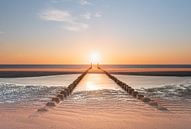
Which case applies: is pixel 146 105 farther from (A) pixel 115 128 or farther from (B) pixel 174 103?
(A) pixel 115 128

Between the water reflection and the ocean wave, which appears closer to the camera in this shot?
the ocean wave

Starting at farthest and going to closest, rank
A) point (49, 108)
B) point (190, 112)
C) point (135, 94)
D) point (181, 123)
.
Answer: point (135, 94), point (49, 108), point (190, 112), point (181, 123)

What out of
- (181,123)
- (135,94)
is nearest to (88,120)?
(181,123)

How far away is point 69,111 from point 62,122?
1820mm

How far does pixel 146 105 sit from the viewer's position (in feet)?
36.3

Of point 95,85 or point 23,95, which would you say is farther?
point 95,85

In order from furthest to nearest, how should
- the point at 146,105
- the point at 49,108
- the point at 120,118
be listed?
the point at 146,105, the point at 49,108, the point at 120,118

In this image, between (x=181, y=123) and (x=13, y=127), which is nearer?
(x=13, y=127)

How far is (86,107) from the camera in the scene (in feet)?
34.4

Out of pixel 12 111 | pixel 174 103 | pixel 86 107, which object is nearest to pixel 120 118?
pixel 86 107

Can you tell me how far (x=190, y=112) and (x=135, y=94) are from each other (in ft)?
14.7

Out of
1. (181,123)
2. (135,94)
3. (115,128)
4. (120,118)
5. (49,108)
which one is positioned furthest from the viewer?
(135,94)

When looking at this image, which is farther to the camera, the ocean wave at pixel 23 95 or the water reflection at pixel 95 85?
the water reflection at pixel 95 85

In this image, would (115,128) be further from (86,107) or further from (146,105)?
(146,105)
